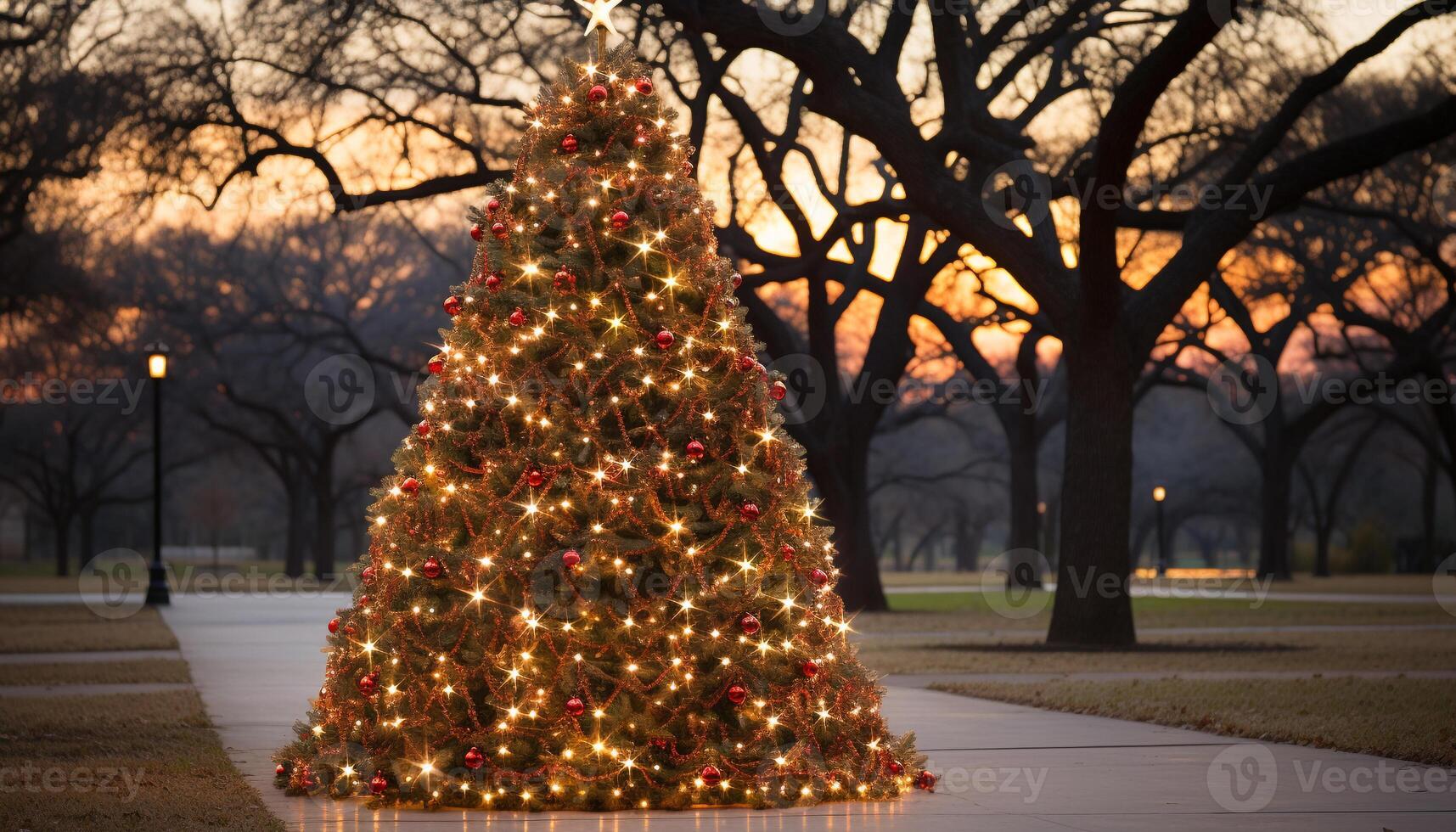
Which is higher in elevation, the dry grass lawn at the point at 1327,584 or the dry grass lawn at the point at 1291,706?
the dry grass lawn at the point at 1327,584

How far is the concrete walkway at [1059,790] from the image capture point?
23.3 feet

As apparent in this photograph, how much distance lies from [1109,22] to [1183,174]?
3072 millimetres

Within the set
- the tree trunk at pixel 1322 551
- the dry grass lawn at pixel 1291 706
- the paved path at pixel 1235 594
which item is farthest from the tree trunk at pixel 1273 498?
the dry grass lawn at pixel 1291 706

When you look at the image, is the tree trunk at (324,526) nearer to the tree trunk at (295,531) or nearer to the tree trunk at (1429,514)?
the tree trunk at (295,531)

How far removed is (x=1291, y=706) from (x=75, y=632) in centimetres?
1722

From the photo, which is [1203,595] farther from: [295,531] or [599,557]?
[599,557]

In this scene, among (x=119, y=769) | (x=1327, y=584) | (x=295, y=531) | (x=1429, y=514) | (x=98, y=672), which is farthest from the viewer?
(x=1429, y=514)

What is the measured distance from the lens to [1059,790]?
8109mm

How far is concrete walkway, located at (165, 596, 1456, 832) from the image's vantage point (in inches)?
280

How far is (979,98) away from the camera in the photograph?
20688mm

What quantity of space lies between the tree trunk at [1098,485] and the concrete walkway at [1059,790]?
6.81 meters

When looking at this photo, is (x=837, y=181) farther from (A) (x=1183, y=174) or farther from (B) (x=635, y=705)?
(B) (x=635, y=705)

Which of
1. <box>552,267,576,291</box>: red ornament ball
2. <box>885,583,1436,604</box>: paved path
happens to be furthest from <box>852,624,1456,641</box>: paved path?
<box>552,267,576,291</box>: red ornament ball

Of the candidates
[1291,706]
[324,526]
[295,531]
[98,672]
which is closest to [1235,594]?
[324,526]
